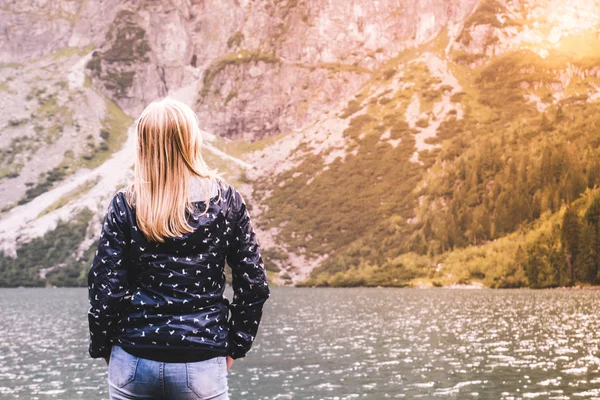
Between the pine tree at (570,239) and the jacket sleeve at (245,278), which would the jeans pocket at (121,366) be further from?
the pine tree at (570,239)

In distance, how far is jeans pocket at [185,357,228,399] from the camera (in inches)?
230

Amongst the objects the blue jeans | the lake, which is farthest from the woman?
the lake

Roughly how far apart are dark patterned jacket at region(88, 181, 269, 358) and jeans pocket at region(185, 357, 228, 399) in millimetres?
128

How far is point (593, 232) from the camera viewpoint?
191 m

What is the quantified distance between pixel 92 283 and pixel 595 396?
3515cm

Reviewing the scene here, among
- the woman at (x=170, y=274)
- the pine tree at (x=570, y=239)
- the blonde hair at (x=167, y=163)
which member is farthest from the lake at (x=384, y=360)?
the pine tree at (x=570, y=239)

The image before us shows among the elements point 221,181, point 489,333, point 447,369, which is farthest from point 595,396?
point 221,181

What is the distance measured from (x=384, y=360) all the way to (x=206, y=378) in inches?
1868

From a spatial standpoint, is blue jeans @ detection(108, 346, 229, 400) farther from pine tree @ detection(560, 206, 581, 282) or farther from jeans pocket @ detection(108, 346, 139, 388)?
pine tree @ detection(560, 206, 581, 282)

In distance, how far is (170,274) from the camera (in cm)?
605

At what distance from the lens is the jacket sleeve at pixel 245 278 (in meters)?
6.33

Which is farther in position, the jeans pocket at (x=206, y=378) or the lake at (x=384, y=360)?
the lake at (x=384, y=360)

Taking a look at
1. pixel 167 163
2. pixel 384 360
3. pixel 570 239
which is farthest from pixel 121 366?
pixel 570 239

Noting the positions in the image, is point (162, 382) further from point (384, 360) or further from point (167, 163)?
point (384, 360)
